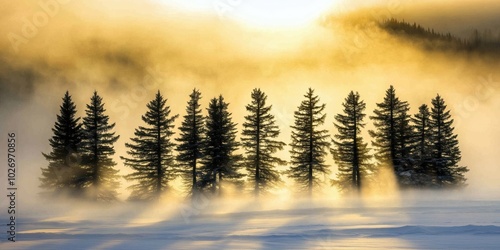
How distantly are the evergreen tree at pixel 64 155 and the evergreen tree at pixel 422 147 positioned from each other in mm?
30965

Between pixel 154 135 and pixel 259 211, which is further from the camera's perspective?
pixel 154 135

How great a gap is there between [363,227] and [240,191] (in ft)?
99.1

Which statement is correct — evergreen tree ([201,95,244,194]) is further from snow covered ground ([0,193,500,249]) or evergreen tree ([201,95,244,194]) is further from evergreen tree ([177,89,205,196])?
snow covered ground ([0,193,500,249])

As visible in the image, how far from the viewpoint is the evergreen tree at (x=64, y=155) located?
177 feet

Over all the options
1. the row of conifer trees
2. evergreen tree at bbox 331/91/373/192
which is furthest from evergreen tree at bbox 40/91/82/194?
evergreen tree at bbox 331/91/373/192

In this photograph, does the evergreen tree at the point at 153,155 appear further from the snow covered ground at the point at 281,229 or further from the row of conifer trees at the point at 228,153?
the snow covered ground at the point at 281,229

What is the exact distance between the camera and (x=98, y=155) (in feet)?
177

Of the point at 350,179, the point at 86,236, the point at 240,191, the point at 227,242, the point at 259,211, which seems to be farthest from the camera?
the point at 350,179

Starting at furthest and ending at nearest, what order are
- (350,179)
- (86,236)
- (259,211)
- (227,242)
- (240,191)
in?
1. (350,179)
2. (240,191)
3. (259,211)
4. (86,236)
5. (227,242)

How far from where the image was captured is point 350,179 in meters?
55.7

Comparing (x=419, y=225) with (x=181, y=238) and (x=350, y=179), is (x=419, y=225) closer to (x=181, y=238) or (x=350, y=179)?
(x=181, y=238)

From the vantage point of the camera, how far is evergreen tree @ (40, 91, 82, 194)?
177 feet

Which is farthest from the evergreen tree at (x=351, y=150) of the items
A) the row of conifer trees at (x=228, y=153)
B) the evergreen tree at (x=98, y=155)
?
the evergreen tree at (x=98, y=155)

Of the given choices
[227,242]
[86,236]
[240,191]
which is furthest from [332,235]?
[240,191]
